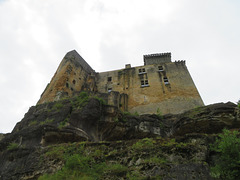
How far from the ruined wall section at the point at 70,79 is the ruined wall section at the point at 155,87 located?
88.9 inches

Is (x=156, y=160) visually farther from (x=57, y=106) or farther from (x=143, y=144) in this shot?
(x=57, y=106)

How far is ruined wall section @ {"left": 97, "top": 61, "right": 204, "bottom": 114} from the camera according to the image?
24.5m

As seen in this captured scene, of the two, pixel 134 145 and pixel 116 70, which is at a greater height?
pixel 116 70

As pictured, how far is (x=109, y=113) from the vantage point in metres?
16.7

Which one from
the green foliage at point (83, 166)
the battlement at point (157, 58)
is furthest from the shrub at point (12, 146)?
the battlement at point (157, 58)

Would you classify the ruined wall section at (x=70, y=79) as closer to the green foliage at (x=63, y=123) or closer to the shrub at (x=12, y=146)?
the green foliage at (x=63, y=123)

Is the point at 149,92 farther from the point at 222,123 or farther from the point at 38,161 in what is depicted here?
the point at 38,161

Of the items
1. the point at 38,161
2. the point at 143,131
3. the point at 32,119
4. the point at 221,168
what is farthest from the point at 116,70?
the point at 221,168

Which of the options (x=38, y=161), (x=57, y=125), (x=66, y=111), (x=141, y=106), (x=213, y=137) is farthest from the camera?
(x=141, y=106)

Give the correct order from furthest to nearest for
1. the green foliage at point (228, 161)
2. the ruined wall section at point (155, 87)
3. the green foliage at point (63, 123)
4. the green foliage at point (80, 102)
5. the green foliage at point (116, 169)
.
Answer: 1. the ruined wall section at point (155, 87)
2. the green foliage at point (80, 102)
3. the green foliage at point (63, 123)
4. the green foliage at point (116, 169)
5. the green foliage at point (228, 161)

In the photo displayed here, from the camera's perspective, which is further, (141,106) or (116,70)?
(116,70)

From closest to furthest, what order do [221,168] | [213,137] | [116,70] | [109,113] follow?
[221,168] < [213,137] < [109,113] < [116,70]

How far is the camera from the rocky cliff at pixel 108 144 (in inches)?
295

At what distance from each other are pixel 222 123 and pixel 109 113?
814 centimetres
